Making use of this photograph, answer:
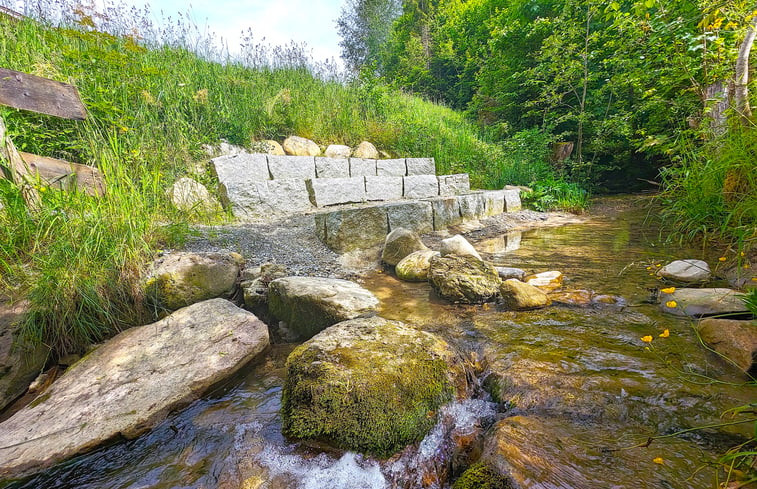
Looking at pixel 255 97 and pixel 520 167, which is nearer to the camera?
pixel 255 97

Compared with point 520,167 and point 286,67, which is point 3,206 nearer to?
point 286,67

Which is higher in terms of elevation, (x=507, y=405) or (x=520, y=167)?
(x=520, y=167)

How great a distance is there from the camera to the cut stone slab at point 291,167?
451 cm

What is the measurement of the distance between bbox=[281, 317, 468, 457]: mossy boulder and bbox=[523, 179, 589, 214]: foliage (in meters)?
5.86

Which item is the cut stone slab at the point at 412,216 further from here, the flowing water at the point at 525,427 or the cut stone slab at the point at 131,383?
the cut stone slab at the point at 131,383

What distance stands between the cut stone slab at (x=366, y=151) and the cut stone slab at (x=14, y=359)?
16.0ft

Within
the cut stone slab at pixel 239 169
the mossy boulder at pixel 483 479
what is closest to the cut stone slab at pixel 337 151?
the cut stone slab at pixel 239 169

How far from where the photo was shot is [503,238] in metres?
4.54

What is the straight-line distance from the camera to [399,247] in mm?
3301

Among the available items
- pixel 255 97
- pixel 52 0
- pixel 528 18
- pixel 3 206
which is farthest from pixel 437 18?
pixel 3 206

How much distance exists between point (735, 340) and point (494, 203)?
14.6 ft

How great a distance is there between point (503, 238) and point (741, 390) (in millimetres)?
3393

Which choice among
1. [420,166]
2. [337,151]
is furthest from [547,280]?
[337,151]

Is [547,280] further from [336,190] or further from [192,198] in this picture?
[192,198]
